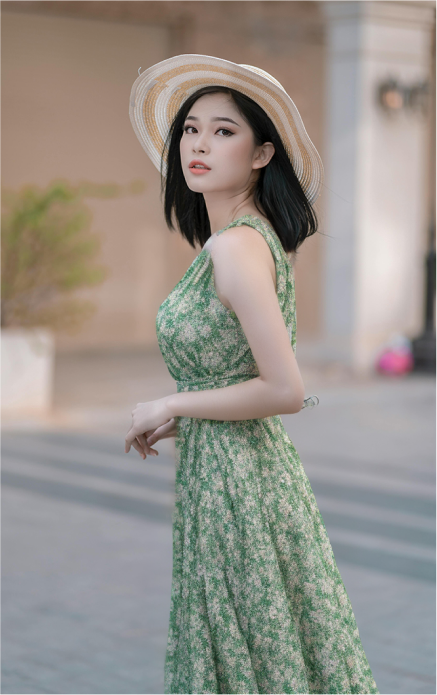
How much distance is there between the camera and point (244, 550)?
187 centimetres

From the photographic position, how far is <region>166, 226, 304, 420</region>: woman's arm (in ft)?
5.76

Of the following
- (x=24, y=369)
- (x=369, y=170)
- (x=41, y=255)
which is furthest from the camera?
(x=369, y=170)

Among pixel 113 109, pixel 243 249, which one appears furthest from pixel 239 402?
pixel 113 109

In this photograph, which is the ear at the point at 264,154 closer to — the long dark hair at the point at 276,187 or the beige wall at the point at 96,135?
the long dark hair at the point at 276,187

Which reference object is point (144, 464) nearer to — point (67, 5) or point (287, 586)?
point (287, 586)

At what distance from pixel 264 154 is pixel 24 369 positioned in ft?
20.1

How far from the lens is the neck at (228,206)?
1950 mm

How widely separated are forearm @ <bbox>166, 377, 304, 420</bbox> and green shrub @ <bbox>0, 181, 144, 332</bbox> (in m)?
6.14

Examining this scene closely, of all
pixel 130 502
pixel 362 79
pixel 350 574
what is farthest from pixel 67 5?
pixel 350 574

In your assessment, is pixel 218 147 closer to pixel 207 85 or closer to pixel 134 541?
pixel 207 85

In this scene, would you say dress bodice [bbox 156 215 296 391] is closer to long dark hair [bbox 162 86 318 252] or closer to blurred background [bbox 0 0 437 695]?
long dark hair [bbox 162 86 318 252]

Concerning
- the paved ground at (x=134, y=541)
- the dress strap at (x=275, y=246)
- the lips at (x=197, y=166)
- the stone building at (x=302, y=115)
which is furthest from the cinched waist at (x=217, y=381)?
the stone building at (x=302, y=115)

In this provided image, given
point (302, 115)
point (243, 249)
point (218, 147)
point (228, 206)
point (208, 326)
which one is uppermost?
point (302, 115)

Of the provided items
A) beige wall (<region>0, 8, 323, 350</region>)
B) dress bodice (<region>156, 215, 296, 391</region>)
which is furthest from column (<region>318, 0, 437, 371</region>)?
dress bodice (<region>156, 215, 296, 391</region>)
